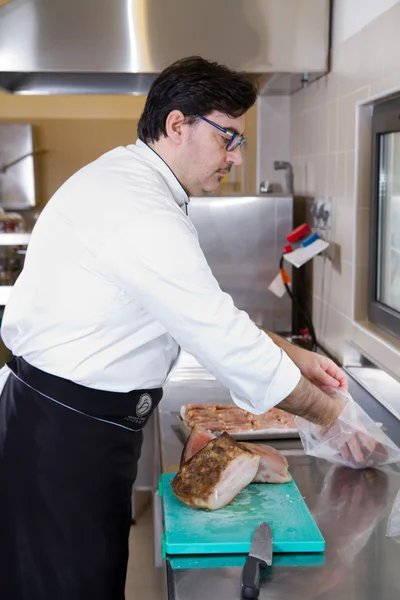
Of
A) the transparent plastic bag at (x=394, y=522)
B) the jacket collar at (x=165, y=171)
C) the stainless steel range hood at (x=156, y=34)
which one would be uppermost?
the stainless steel range hood at (x=156, y=34)

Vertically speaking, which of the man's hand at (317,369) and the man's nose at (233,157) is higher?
the man's nose at (233,157)

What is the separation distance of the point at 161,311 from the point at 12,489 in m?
0.45

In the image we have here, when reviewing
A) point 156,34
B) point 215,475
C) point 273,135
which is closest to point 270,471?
point 215,475

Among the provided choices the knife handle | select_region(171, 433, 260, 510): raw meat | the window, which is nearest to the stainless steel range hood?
the window

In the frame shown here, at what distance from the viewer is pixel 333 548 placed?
1125 mm

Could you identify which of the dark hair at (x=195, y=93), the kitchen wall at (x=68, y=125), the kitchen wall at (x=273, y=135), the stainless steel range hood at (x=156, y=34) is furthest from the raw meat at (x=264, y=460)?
the kitchen wall at (x=68, y=125)

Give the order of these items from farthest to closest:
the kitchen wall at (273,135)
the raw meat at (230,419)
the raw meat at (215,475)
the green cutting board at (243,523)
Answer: the kitchen wall at (273,135), the raw meat at (230,419), the raw meat at (215,475), the green cutting board at (243,523)

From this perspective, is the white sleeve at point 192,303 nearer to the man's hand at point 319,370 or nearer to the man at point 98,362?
the man at point 98,362

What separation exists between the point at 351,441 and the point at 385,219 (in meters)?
0.70

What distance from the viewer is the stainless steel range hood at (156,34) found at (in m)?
2.22

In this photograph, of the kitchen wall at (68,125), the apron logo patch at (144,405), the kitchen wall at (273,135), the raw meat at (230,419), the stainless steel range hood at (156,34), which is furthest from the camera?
the kitchen wall at (68,125)

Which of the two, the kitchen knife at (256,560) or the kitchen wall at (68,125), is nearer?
the kitchen knife at (256,560)

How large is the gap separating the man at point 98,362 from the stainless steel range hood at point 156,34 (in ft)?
3.14

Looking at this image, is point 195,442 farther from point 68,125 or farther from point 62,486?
point 68,125
